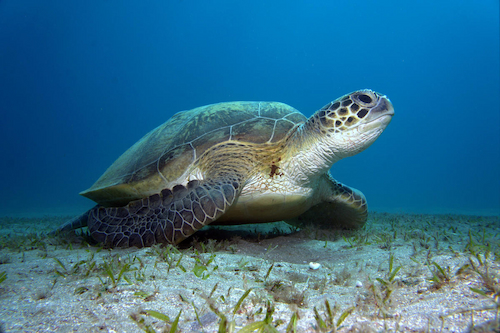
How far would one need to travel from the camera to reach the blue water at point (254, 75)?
67438 mm

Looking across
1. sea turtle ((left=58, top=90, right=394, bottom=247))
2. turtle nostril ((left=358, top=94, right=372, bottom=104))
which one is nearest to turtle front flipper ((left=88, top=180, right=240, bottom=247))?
sea turtle ((left=58, top=90, right=394, bottom=247))

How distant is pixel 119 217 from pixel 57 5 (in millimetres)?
77475

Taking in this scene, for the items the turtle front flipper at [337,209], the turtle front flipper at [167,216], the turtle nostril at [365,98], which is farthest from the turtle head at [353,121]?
the turtle front flipper at [167,216]

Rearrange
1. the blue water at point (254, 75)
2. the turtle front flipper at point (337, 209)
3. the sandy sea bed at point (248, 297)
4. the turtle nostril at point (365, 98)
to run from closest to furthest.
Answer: the sandy sea bed at point (248, 297) → the turtle nostril at point (365, 98) → the turtle front flipper at point (337, 209) → the blue water at point (254, 75)

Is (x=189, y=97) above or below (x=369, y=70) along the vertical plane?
below

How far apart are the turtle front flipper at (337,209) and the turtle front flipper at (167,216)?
5.81 ft

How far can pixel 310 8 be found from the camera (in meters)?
95.7

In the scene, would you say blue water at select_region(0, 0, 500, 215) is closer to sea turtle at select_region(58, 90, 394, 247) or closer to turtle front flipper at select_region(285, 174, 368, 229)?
turtle front flipper at select_region(285, 174, 368, 229)

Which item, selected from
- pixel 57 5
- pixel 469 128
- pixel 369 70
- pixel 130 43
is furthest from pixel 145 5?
pixel 469 128

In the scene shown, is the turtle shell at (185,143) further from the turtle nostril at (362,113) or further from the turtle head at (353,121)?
the turtle nostril at (362,113)

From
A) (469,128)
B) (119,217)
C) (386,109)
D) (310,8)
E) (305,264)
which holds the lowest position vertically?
(305,264)

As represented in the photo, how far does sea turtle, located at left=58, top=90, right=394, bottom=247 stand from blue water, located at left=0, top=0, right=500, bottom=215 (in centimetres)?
6707

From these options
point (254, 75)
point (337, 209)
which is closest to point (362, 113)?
point (337, 209)

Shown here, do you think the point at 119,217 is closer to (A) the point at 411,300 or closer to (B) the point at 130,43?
(A) the point at 411,300
